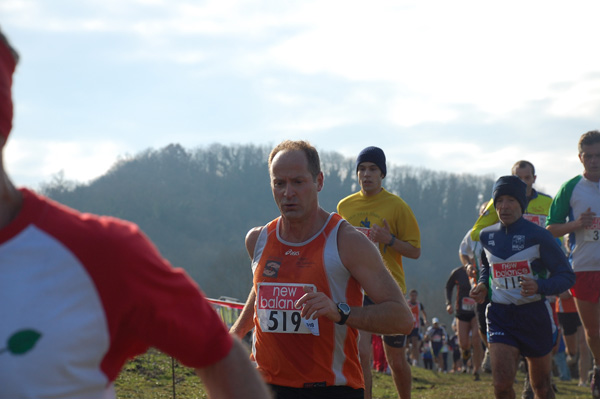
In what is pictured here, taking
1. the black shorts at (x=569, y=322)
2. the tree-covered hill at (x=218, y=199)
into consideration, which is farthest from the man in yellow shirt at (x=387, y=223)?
the tree-covered hill at (x=218, y=199)

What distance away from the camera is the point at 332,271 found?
4.59 metres

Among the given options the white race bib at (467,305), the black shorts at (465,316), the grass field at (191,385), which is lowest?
the grass field at (191,385)

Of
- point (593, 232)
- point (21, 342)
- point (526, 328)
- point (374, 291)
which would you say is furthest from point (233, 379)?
point (593, 232)

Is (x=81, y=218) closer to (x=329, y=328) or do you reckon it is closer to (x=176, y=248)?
(x=329, y=328)

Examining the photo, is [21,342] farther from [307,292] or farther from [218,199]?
[218,199]

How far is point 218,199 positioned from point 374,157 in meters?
137

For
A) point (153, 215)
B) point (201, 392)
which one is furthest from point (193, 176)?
point (201, 392)

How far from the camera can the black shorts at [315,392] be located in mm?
4562

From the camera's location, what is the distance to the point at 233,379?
5.82ft

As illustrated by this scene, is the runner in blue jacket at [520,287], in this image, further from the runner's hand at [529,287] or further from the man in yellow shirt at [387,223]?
the man in yellow shirt at [387,223]

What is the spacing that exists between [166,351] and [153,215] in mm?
126412

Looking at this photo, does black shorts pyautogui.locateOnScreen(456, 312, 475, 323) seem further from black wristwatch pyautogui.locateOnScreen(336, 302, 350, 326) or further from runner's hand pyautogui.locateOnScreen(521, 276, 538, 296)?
black wristwatch pyautogui.locateOnScreen(336, 302, 350, 326)

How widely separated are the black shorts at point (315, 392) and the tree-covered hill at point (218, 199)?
99.9m

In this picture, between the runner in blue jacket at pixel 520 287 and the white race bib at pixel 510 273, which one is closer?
the runner in blue jacket at pixel 520 287
